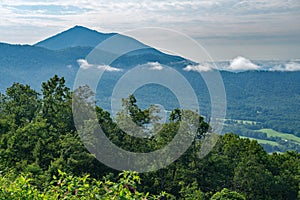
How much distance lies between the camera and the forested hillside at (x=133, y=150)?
2005cm

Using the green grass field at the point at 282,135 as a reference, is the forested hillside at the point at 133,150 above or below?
above

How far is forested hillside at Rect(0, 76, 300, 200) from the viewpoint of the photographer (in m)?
20.0

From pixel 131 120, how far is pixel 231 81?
17376cm

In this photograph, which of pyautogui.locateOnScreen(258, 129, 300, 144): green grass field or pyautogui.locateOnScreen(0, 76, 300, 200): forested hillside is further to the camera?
pyautogui.locateOnScreen(258, 129, 300, 144): green grass field

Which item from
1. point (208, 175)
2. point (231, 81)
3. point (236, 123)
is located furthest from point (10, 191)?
point (231, 81)

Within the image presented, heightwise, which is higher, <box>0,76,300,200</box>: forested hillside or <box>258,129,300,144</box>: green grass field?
<box>0,76,300,200</box>: forested hillside

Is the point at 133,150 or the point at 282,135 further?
the point at 282,135

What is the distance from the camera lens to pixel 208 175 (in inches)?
910

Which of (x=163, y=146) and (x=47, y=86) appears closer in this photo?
(x=163, y=146)

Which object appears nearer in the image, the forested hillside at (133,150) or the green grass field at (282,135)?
the forested hillside at (133,150)

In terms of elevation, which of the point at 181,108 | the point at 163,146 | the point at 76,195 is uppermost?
the point at 76,195

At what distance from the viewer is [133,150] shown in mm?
22250

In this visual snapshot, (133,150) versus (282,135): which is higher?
(133,150)

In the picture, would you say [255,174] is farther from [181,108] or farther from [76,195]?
[76,195]
